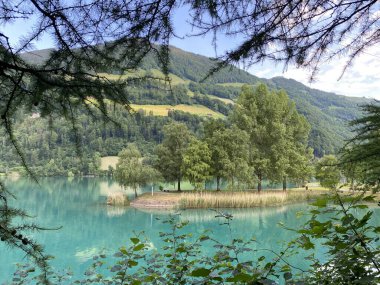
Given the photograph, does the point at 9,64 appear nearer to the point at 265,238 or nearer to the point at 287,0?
the point at 287,0

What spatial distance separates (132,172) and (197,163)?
441cm

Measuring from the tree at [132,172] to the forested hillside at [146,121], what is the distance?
1893 millimetres

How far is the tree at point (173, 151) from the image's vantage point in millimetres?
23656

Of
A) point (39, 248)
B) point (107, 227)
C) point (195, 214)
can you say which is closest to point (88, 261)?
point (107, 227)

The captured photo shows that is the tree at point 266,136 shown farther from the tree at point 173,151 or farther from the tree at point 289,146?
the tree at point 173,151

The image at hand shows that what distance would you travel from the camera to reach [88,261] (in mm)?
9570

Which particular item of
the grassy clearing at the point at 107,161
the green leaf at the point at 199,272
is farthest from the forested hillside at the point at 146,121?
the grassy clearing at the point at 107,161

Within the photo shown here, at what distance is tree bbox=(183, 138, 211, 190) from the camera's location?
21.4 metres

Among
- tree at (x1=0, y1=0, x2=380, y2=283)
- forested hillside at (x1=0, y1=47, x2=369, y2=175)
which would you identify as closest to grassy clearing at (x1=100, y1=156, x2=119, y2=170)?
forested hillside at (x1=0, y1=47, x2=369, y2=175)

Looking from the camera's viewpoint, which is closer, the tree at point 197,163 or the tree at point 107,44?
the tree at point 107,44

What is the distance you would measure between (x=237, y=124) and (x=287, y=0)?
21.9m

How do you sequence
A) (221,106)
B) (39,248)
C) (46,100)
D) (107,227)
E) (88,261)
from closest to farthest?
(39,248)
(46,100)
(88,261)
(107,227)
(221,106)

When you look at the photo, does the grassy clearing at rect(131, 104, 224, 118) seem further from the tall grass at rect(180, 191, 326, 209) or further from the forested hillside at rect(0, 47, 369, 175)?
the tall grass at rect(180, 191, 326, 209)

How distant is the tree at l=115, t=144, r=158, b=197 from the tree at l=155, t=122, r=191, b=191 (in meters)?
1.12
